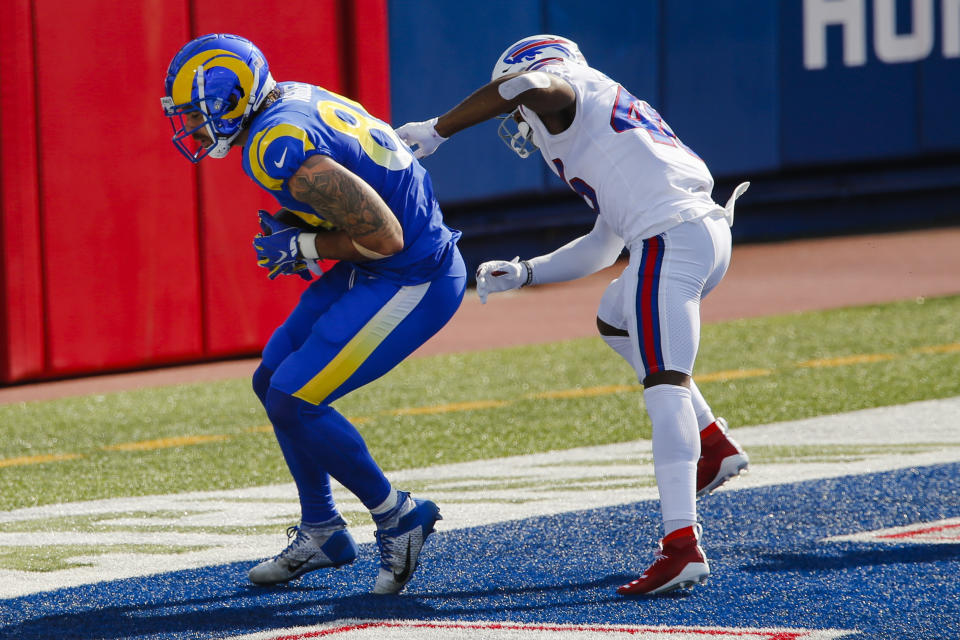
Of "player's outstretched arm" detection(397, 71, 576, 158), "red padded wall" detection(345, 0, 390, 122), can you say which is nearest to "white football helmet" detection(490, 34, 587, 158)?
"player's outstretched arm" detection(397, 71, 576, 158)

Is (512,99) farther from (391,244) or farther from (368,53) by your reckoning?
(368,53)

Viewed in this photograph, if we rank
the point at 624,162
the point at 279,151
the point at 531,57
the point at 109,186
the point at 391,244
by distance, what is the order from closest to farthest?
the point at 279,151 → the point at 391,244 → the point at 624,162 → the point at 531,57 → the point at 109,186

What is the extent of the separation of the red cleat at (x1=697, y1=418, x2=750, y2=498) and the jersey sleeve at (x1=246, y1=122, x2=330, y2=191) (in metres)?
1.58

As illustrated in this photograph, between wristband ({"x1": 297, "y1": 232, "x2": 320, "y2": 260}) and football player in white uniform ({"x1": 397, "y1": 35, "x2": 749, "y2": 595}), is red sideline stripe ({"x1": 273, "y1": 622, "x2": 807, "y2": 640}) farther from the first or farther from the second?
wristband ({"x1": 297, "y1": 232, "x2": 320, "y2": 260})

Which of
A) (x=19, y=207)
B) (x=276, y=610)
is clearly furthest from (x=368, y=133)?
(x=19, y=207)

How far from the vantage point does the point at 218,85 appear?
422 cm

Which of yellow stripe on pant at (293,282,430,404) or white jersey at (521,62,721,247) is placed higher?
white jersey at (521,62,721,247)

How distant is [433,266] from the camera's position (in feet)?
14.6

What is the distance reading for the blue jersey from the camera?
162 inches

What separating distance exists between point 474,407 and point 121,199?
257cm

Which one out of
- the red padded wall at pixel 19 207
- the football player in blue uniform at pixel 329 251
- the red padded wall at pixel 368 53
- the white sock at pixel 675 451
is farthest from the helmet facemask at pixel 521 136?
the red padded wall at pixel 368 53

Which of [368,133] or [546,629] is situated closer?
[546,629]

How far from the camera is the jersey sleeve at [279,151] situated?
4066 millimetres

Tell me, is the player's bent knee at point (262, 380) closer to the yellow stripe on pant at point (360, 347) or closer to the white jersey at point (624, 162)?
the yellow stripe on pant at point (360, 347)
